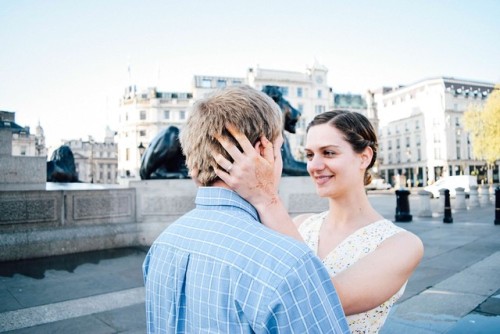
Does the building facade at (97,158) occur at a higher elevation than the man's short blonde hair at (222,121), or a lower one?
higher

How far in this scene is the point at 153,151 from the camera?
8.03 m

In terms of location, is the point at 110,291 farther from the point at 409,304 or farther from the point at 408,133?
the point at 408,133

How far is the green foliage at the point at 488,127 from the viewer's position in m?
32.3

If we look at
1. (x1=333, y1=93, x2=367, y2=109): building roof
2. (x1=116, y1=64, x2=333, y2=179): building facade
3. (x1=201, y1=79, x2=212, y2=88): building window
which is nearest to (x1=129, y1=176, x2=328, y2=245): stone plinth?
(x1=116, y1=64, x2=333, y2=179): building facade

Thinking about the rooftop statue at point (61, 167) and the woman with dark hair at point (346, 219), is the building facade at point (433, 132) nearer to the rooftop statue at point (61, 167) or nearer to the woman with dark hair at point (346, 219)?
the rooftop statue at point (61, 167)

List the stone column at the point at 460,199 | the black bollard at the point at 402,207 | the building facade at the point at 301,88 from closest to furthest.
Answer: the black bollard at the point at 402,207, the stone column at the point at 460,199, the building facade at the point at 301,88

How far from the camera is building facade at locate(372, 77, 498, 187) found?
66375 mm

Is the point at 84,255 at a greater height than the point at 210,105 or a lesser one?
lesser

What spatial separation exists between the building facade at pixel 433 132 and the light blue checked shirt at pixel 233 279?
6732 cm

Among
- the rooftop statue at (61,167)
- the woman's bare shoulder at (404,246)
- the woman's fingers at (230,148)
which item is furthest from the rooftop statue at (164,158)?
the woman's fingers at (230,148)

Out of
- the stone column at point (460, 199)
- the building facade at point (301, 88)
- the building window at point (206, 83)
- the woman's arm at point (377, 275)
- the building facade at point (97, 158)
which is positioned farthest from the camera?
the building facade at point (97, 158)

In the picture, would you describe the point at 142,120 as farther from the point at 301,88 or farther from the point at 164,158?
the point at 164,158

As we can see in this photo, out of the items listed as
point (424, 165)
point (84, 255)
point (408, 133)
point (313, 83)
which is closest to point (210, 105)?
point (84, 255)

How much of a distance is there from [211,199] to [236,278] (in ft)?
1.08
